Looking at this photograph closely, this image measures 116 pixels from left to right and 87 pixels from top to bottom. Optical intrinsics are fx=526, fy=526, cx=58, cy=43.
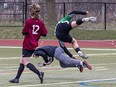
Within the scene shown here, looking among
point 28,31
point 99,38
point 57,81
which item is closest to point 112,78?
point 57,81

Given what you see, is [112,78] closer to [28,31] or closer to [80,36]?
[28,31]

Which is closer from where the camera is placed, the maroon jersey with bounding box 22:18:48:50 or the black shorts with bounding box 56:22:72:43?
the maroon jersey with bounding box 22:18:48:50

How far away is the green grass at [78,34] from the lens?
103 feet

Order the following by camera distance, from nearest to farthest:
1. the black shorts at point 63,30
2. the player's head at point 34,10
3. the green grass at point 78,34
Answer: the player's head at point 34,10, the black shorts at point 63,30, the green grass at point 78,34

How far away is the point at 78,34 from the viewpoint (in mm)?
32281

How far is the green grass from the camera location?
31.4 m

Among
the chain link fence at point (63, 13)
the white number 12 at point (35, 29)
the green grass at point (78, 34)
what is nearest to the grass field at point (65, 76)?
the white number 12 at point (35, 29)

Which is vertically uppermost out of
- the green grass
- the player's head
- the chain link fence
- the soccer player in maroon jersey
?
the player's head

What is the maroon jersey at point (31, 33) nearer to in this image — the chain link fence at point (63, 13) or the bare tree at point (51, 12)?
the bare tree at point (51, 12)

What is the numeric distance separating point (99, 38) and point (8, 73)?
678 inches

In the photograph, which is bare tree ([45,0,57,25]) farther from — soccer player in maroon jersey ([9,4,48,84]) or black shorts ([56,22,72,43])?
soccer player in maroon jersey ([9,4,48,84])

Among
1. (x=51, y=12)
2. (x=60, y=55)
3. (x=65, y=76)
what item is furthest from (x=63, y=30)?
(x=51, y=12)

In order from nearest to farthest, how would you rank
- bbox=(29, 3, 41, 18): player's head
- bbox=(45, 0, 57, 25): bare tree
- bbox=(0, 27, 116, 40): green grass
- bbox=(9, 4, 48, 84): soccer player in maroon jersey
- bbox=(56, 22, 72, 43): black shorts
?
bbox=(29, 3, 41, 18): player's head, bbox=(9, 4, 48, 84): soccer player in maroon jersey, bbox=(56, 22, 72, 43): black shorts, bbox=(0, 27, 116, 40): green grass, bbox=(45, 0, 57, 25): bare tree

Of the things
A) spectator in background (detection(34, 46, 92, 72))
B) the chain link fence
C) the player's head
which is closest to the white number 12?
the player's head
